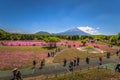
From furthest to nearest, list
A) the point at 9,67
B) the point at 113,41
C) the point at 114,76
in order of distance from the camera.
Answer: the point at 113,41
the point at 9,67
the point at 114,76

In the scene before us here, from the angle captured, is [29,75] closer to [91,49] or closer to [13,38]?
[91,49]

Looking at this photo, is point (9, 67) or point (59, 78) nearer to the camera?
point (59, 78)

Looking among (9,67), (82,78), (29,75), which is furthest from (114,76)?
(9,67)

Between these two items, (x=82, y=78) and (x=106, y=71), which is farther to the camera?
(x=106, y=71)

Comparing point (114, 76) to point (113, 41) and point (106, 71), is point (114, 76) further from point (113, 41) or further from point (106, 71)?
point (113, 41)

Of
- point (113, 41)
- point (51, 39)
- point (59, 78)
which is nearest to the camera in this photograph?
point (59, 78)

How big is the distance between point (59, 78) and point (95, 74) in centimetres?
825

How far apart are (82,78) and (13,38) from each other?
102972 millimetres

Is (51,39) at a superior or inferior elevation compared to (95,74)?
superior

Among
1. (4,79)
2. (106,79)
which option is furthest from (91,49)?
(4,79)

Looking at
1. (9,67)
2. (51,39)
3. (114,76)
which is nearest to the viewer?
(114,76)

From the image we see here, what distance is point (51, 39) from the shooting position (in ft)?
299

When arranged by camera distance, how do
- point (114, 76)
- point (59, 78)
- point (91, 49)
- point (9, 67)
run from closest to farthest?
point (59, 78) → point (114, 76) → point (9, 67) → point (91, 49)

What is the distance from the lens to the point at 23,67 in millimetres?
44219
